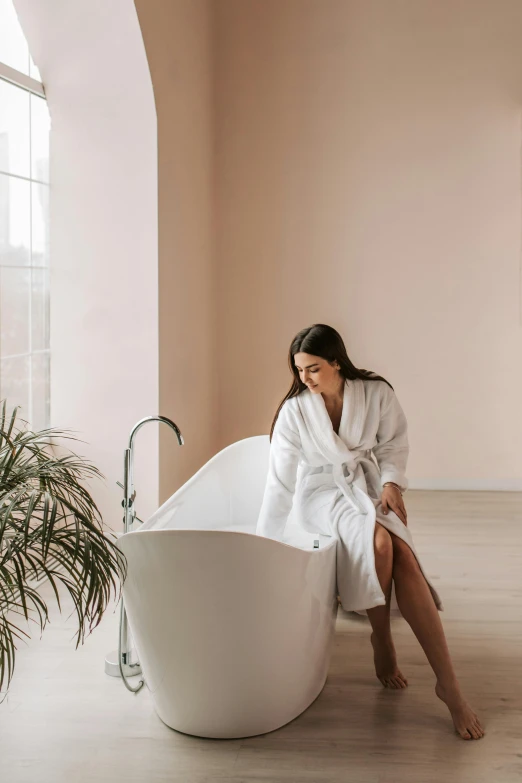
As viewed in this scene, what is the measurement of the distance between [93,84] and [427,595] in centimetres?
247

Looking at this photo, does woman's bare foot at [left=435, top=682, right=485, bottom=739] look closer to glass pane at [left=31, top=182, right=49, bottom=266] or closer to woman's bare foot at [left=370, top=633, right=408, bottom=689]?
woman's bare foot at [left=370, top=633, right=408, bottom=689]

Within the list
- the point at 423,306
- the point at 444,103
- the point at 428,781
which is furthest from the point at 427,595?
the point at 444,103

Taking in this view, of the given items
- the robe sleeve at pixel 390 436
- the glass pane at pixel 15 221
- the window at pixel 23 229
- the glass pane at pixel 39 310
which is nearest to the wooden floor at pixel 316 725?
the robe sleeve at pixel 390 436

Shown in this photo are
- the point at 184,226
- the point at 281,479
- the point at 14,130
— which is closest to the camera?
the point at 281,479

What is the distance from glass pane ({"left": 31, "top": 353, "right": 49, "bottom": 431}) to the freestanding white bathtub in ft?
5.52

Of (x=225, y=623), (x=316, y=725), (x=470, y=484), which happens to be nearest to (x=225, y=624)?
(x=225, y=623)

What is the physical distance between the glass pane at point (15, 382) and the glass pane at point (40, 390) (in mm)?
53

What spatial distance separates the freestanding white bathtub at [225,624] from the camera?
190cm

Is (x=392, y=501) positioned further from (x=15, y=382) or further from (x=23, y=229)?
(x=23, y=229)

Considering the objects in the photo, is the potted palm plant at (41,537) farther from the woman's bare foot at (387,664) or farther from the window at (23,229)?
the window at (23,229)

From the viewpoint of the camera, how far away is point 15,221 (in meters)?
3.31

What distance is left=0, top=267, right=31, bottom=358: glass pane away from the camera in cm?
324

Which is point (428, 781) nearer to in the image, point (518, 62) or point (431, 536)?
point (431, 536)

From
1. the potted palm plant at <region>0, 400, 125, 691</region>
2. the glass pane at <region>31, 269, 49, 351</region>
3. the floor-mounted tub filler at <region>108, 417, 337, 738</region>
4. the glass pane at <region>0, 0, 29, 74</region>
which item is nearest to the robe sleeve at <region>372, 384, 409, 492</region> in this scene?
the floor-mounted tub filler at <region>108, 417, 337, 738</region>
